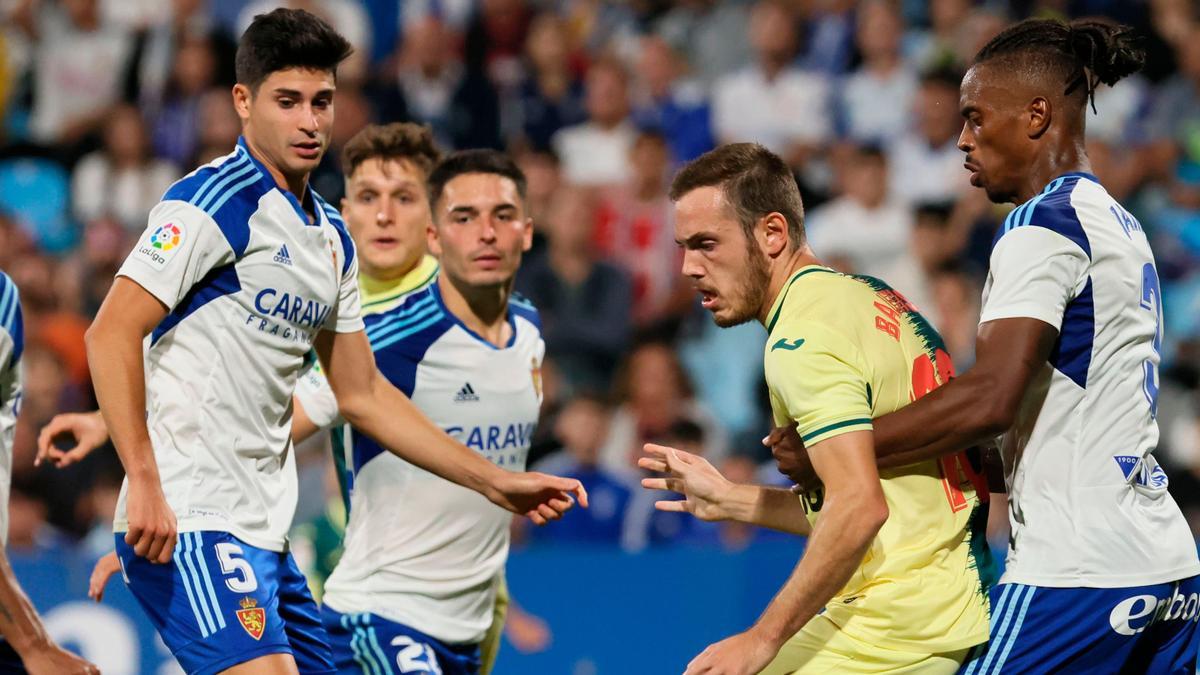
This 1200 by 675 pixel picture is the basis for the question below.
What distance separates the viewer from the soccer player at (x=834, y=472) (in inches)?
155

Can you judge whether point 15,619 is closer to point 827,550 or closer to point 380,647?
point 380,647

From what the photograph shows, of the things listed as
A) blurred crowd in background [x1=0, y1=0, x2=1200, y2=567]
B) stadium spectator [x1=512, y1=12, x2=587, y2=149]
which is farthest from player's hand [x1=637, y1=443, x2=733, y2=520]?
stadium spectator [x1=512, y1=12, x2=587, y2=149]

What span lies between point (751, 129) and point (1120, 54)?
25.2 ft

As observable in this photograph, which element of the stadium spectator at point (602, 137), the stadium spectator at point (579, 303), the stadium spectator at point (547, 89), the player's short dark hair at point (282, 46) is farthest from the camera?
the stadium spectator at point (547, 89)

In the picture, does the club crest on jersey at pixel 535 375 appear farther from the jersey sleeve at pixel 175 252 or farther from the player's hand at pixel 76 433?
the jersey sleeve at pixel 175 252

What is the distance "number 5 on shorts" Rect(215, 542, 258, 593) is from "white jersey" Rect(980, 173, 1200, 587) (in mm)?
2203

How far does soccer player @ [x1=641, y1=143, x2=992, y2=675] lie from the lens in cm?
395

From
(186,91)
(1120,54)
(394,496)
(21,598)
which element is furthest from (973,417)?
(186,91)

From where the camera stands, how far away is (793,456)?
425 centimetres

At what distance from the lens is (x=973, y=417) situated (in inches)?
154

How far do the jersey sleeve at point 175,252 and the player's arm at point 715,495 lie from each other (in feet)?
4.65

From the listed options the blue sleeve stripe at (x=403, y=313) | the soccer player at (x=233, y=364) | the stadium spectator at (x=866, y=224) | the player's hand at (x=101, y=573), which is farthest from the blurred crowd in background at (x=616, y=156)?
the soccer player at (x=233, y=364)

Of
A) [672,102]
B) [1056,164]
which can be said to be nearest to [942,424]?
[1056,164]

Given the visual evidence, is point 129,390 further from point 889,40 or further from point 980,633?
point 889,40
